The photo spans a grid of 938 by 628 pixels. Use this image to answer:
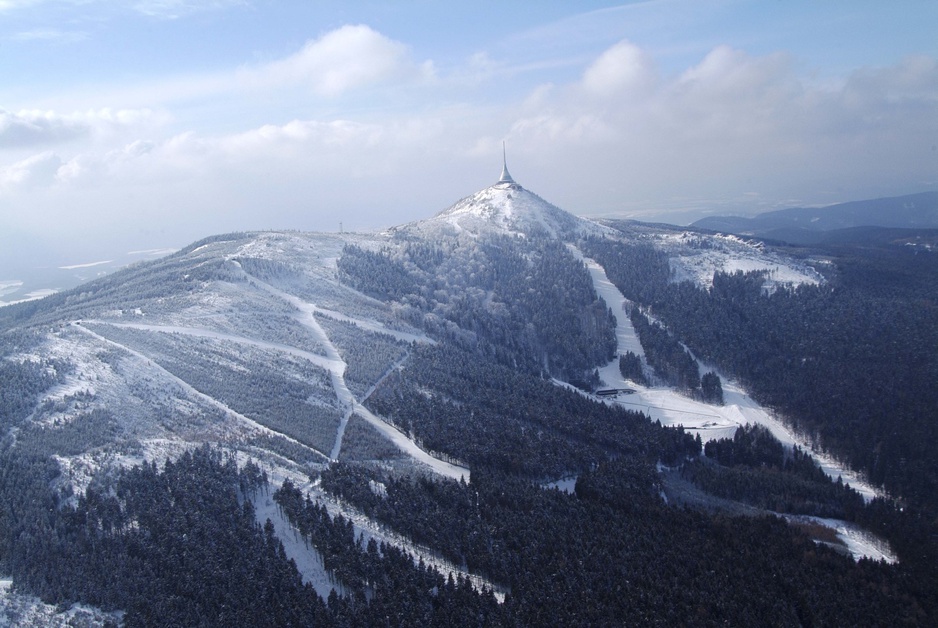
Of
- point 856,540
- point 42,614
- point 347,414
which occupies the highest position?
point 347,414

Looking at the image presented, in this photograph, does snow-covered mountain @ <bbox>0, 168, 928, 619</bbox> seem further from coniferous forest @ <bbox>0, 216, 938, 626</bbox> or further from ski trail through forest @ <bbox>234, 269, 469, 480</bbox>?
coniferous forest @ <bbox>0, 216, 938, 626</bbox>

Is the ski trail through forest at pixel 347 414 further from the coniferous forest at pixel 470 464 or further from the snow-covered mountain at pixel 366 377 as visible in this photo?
the coniferous forest at pixel 470 464

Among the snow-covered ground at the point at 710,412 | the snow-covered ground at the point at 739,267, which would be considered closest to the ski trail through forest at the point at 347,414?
the snow-covered ground at the point at 710,412

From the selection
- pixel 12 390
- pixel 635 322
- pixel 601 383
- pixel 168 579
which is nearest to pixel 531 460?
pixel 168 579

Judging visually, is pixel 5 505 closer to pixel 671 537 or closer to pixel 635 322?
pixel 671 537

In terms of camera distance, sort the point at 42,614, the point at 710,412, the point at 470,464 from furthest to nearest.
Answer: the point at 710,412, the point at 470,464, the point at 42,614

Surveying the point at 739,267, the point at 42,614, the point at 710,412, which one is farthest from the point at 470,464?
the point at 739,267

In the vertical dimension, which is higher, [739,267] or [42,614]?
[739,267]

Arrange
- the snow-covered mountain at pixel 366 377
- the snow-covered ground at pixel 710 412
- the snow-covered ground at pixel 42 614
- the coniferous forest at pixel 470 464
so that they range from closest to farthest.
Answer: the snow-covered ground at pixel 42 614 < the coniferous forest at pixel 470 464 < the snow-covered mountain at pixel 366 377 < the snow-covered ground at pixel 710 412

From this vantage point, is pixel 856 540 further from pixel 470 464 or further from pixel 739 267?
pixel 739 267

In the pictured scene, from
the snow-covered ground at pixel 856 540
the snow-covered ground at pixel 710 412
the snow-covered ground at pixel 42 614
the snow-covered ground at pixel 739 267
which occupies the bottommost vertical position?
the snow-covered ground at pixel 856 540

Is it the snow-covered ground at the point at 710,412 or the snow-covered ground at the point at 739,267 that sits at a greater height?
the snow-covered ground at the point at 739,267
